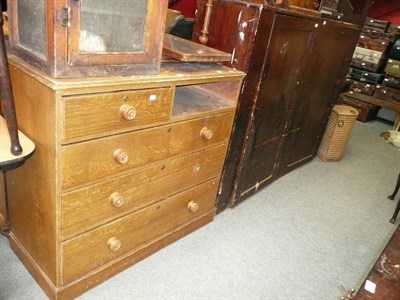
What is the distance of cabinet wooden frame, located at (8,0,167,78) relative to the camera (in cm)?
108

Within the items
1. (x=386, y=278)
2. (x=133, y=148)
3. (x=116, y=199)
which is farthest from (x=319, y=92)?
(x=116, y=199)

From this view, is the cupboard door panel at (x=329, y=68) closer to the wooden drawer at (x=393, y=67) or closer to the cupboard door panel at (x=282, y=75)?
the cupboard door panel at (x=282, y=75)

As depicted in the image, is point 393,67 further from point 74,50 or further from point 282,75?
point 74,50

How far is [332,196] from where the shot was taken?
289 centimetres

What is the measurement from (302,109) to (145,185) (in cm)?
172

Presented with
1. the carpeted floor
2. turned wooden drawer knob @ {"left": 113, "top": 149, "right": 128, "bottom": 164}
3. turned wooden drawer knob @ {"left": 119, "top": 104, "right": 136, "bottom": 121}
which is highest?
turned wooden drawer knob @ {"left": 119, "top": 104, "right": 136, "bottom": 121}

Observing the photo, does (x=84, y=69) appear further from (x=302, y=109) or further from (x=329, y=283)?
(x=302, y=109)

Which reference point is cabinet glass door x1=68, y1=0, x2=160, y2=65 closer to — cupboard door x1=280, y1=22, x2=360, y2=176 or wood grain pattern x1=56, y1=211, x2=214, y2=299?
wood grain pattern x1=56, y1=211, x2=214, y2=299

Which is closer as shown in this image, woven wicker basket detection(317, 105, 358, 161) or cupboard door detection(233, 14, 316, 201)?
cupboard door detection(233, 14, 316, 201)

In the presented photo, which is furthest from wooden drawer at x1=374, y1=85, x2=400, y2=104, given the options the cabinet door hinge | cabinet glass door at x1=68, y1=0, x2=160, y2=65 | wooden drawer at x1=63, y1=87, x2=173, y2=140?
the cabinet door hinge

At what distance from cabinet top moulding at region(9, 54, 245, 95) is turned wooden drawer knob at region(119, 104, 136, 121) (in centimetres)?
8

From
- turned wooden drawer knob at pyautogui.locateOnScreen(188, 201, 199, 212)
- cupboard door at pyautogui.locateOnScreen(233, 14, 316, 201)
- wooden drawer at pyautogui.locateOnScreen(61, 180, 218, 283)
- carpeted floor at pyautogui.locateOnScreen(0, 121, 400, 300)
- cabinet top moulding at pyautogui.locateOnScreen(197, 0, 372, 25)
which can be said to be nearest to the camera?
wooden drawer at pyautogui.locateOnScreen(61, 180, 218, 283)

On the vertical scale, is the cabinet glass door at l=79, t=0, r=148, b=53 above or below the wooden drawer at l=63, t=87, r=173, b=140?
above

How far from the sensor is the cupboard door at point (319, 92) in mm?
2633
